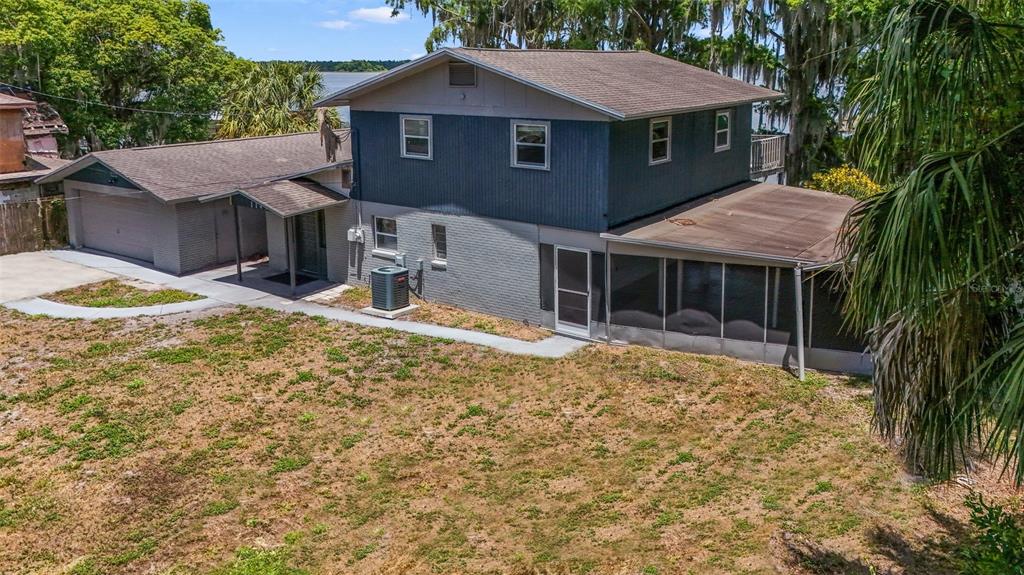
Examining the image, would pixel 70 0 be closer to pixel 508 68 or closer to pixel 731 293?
pixel 508 68

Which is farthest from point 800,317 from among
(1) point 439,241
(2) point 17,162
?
(2) point 17,162

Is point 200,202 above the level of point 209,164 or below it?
below

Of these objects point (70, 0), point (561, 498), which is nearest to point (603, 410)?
point (561, 498)

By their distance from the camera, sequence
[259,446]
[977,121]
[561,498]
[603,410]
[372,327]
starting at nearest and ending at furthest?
[977,121] → [561,498] → [259,446] → [603,410] → [372,327]

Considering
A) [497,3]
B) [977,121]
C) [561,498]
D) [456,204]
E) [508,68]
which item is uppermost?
[497,3]

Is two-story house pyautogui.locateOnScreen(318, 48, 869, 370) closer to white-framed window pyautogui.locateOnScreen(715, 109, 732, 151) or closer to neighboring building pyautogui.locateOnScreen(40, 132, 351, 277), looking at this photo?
white-framed window pyautogui.locateOnScreen(715, 109, 732, 151)

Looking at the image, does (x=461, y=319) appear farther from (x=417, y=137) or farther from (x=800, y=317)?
(x=800, y=317)

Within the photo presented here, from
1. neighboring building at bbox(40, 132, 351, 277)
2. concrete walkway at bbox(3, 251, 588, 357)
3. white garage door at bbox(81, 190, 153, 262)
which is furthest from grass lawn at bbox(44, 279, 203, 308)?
white garage door at bbox(81, 190, 153, 262)

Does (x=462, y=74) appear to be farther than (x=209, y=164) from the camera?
No
